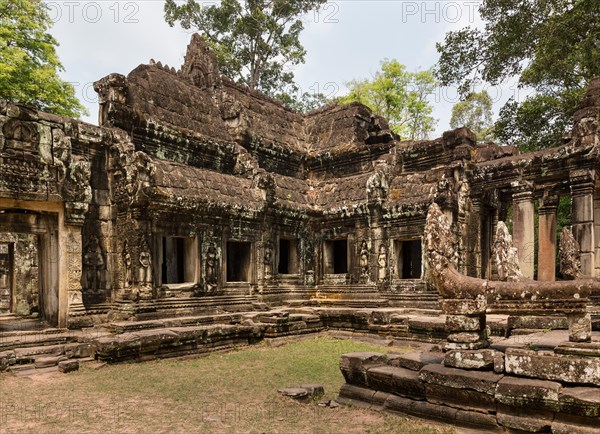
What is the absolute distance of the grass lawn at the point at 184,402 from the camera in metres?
5.45

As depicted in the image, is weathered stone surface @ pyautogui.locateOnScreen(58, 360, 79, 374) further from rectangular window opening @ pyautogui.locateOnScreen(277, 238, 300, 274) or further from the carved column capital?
the carved column capital

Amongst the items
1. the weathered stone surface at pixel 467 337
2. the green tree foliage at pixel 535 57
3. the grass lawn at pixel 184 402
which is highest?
the green tree foliage at pixel 535 57

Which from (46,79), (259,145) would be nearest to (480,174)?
(259,145)

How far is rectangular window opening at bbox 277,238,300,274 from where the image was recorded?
47.4 ft

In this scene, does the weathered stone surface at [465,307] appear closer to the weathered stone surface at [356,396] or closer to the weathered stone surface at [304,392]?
the weathered stone surface at [356,396]

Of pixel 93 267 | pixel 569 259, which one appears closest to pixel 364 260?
pixel 569 259

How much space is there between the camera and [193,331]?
9.51 metres

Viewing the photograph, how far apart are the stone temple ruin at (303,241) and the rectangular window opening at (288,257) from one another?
76 mm

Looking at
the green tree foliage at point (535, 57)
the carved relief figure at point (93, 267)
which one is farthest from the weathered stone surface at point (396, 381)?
the green tree foliage at point (535, 57)

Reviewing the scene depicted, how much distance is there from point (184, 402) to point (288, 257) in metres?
8.67

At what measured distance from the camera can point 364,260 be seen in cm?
1362

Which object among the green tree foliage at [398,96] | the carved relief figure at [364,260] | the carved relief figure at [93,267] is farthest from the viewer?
the green tree foliage at [398,96]

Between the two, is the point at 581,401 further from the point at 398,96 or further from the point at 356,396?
the point at 398,96

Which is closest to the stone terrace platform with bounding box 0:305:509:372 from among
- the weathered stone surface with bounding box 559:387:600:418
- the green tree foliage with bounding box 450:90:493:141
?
the weathered stone surface with bounding box 559:387:600:418
